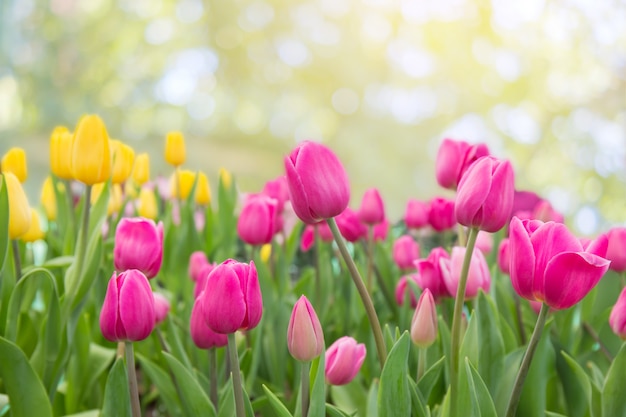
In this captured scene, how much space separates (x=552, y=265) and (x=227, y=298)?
0.72 ft

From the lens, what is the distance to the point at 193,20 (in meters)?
8.01

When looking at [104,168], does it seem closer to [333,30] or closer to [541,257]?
[541,257]

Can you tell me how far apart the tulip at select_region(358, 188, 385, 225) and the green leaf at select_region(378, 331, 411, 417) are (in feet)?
1.31

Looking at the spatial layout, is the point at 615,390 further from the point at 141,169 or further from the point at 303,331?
the point at 141,169

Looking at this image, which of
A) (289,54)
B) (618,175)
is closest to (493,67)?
(618,175)

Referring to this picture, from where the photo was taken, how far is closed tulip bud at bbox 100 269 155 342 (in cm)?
50

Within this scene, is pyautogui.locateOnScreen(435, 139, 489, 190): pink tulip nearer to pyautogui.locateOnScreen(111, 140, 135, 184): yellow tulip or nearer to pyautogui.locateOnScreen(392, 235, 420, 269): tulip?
pyautogui.locateOnScreen(392, 235, 420, 269): tulip

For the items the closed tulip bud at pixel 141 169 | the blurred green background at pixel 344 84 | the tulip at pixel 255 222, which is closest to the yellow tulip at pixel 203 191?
the closed tulip bud at pixel 141 169

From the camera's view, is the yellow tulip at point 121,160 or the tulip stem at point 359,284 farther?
the yellow tulip at point 121,160

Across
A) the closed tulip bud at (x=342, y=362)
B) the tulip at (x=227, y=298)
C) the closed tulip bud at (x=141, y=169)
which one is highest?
the closed tulip bud at (x=141, y=169)

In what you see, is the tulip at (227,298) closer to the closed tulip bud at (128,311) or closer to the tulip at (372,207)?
the closed tulip bud at (128,311)

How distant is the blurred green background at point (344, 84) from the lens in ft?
23.9

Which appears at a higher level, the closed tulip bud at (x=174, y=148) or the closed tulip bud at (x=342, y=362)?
the closed tulip bud at (x=174, y=148)

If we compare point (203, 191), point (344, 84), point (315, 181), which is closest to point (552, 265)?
point (315, 181)
